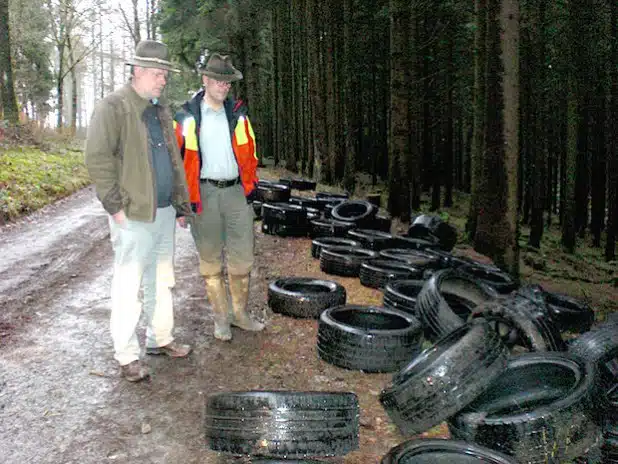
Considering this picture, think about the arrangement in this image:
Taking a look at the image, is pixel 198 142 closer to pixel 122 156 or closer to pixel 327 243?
pixel 122 156

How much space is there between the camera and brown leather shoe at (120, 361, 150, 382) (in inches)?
200

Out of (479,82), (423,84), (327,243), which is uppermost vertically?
(423,84)

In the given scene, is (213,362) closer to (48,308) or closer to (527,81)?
(48,308)

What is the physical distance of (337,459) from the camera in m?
4.11

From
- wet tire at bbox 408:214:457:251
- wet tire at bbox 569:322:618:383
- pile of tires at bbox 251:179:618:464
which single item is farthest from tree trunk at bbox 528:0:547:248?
wet tire at bbox 569:322:618:383

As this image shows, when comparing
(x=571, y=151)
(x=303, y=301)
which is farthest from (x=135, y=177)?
(x=571, y=151)

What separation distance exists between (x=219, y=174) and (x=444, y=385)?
9.64ft

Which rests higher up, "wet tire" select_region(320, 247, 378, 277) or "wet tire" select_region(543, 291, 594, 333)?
"wet tire" select_region(320, 247, 378, 277)

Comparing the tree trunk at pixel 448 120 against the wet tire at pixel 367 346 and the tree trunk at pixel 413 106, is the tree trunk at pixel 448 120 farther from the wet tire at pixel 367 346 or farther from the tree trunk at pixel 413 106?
the wet tire at pixel 367 346

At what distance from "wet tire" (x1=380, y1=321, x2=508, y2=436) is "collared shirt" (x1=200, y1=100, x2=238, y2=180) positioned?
2.68 m

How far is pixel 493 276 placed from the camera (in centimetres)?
840

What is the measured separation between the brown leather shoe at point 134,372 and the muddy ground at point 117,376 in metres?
0.07

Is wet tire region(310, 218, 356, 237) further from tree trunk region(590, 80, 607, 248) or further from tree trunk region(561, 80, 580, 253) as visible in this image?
tree trunk region(590, 80, 607, 248)

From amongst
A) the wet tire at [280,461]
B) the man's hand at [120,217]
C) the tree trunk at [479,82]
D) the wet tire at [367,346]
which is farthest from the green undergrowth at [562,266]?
the wet tire at [280,461]
